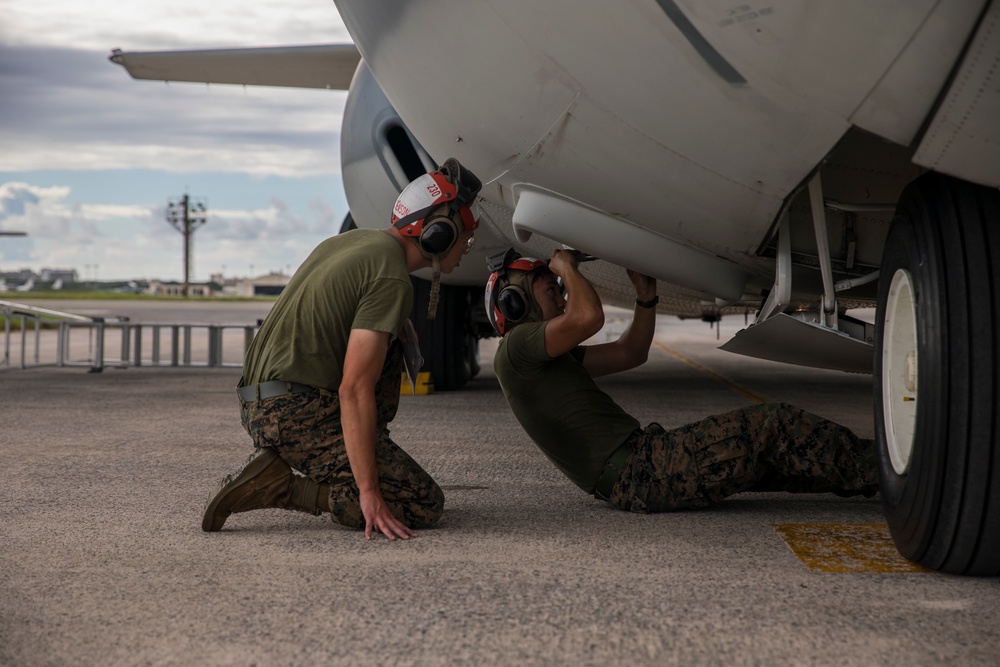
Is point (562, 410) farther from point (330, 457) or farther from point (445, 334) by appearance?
point (445, 334)

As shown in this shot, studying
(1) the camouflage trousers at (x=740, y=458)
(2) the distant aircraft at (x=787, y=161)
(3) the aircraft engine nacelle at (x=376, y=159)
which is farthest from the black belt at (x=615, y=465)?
(3) the aircraft engine nacelle at (x=376, y=159)

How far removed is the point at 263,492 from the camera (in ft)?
11.3

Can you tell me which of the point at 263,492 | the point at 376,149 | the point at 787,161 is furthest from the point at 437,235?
the point at 376,149

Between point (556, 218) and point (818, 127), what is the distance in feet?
3.49

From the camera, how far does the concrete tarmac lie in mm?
2289

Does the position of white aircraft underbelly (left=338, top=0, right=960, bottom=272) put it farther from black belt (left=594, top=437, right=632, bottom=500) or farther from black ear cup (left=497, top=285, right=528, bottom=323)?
black belt (left=594, top=437, right=632, bottom=500)

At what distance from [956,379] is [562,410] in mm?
1443

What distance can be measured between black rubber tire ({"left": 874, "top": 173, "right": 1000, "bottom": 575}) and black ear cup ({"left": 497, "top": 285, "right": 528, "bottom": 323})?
4.53 ft

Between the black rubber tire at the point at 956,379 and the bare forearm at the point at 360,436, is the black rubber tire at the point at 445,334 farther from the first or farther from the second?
the black rubber tire at the point at 956,379

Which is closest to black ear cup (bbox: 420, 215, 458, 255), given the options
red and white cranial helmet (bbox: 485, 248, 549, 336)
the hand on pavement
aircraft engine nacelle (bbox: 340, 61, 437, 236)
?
red and white cranial helmet (bbox: 485, 248, 549, 336)

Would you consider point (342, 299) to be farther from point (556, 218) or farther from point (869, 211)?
point (869, 211)

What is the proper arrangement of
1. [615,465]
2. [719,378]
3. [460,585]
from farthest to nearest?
1. [719,378]
2. [615,465]
3. [460,585]

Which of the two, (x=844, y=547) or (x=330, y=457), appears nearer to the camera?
(x=844, y=547)

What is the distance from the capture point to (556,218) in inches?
145
